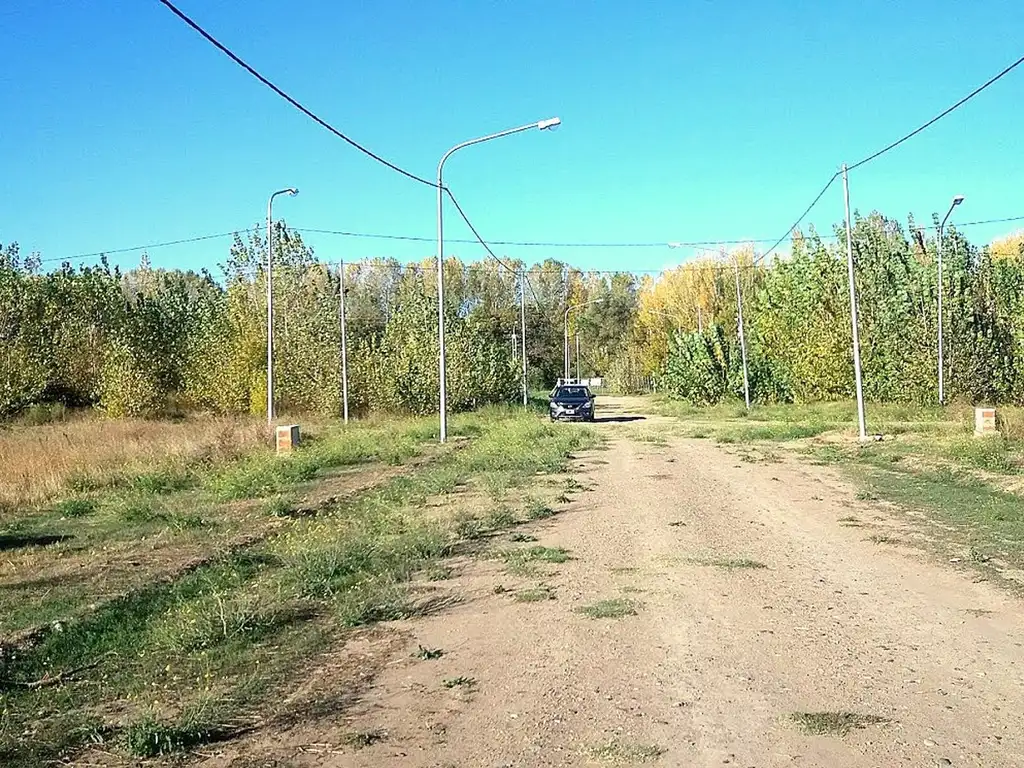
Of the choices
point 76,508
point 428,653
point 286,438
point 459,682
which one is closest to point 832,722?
point 459,682

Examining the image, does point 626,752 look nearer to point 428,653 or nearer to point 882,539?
point 428,653

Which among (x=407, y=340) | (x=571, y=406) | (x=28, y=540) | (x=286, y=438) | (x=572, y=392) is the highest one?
(x=407, y=340)

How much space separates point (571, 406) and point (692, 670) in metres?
37.6

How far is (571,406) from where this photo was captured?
4434cm

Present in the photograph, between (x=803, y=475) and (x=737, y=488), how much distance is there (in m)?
3.08

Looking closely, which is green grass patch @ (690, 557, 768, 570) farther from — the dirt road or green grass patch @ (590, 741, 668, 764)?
green grass patch @ (590, 741, 668, 764)

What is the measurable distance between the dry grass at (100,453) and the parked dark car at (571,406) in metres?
16.7

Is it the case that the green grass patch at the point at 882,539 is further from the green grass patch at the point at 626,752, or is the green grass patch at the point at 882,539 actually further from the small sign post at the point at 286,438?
the small sign post at the point at 286,438

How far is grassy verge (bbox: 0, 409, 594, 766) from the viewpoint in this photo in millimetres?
5852

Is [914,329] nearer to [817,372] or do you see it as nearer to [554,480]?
[817,372]

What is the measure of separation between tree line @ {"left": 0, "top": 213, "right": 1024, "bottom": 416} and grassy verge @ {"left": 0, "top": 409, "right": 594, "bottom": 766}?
99.5ft

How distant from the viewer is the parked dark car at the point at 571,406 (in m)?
44.2

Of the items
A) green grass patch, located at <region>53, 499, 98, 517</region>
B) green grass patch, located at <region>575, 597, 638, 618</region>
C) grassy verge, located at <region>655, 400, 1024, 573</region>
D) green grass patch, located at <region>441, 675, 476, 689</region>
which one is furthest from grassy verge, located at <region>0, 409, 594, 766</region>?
grassy verge, located at <region>655, 400, 1024, 573</region>

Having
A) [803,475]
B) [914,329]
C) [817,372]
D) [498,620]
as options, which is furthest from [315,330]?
[498,620]
